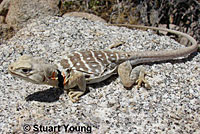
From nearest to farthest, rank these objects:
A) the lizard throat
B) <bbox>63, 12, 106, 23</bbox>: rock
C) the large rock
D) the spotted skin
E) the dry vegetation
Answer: the lizard throat < the spotted skin < the large rock < <bbox>63, 12, 106, 23</bbox>: rock < the dry vegetation

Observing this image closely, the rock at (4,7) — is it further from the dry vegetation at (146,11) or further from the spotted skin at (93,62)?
the spotted skin at (93,62)

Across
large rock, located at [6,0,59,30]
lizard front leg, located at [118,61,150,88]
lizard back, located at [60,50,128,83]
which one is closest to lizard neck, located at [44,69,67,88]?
lizard back, located at [60,50,128,83]

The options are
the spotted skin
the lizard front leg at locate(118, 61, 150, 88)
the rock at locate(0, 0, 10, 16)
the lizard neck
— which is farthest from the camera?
the rock at locate(0, 0, 10, 16)

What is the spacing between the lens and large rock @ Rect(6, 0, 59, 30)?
507cm

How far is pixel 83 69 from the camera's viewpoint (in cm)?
332

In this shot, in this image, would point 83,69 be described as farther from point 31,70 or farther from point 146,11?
point 146,11

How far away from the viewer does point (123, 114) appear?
3.07 m

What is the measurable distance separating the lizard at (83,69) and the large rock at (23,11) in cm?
211

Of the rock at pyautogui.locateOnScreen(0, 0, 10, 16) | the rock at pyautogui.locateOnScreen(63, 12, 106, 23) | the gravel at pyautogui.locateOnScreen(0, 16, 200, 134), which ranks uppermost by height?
the rock at pyautogui.locateOnScreen(0, 0, 10, 16)

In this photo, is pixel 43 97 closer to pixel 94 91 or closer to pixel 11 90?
pixel 11 90

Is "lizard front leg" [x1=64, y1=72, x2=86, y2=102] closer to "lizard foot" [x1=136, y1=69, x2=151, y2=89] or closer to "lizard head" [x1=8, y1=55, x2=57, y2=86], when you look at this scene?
"lizard head" [x1=8, y1=55, x2=57, y2=86]

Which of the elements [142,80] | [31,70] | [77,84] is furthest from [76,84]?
[142,80]

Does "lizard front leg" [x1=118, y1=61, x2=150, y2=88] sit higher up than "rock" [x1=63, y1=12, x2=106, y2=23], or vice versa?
"rock" [x1=63, y1=12, x2=106, y2=23]

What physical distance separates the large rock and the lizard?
6.92ft
